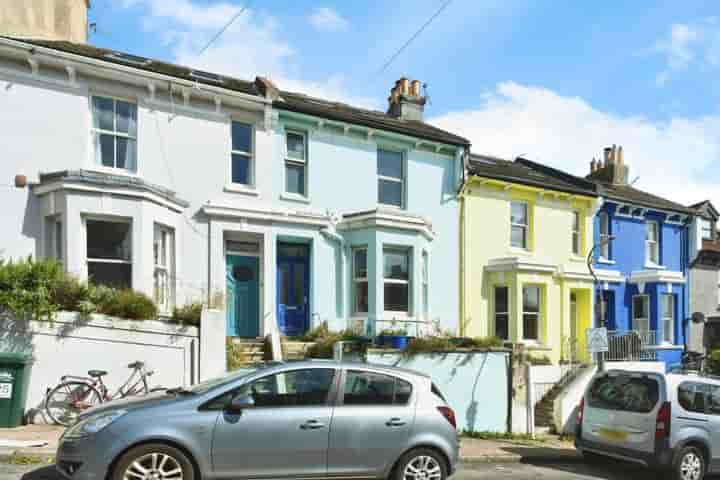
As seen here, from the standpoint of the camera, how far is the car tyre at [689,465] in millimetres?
9977

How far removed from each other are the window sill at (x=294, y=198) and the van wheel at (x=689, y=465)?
387 inches

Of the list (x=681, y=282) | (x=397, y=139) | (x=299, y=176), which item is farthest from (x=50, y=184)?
(x=681, y=282)

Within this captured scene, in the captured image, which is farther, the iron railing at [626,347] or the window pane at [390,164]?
the iron railing at [626,347]

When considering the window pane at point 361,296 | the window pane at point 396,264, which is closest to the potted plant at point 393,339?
the window pane at point 361,296

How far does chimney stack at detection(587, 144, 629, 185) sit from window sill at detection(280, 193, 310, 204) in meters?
14.6

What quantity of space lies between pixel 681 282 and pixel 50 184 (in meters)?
21.3

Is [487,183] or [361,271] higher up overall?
[487,183]

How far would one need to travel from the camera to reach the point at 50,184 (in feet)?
42.2

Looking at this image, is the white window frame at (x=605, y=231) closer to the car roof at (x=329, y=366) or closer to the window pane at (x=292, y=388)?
the car roof at (x=329, y=366)

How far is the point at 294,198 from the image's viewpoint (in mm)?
16484

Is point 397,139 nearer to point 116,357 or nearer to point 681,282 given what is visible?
point 116,357

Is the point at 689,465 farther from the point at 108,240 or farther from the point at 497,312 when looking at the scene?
the point at 108,240

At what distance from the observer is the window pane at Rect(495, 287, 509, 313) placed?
2011 centimetres

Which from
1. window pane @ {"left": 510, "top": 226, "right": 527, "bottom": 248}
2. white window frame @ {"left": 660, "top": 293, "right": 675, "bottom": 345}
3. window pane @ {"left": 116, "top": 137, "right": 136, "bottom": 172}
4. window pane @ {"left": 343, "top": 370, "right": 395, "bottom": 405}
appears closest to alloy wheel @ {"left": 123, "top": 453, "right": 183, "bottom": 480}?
window pane @ {"left": 343, "top": 370, "right": 395, "bottom": 405}
